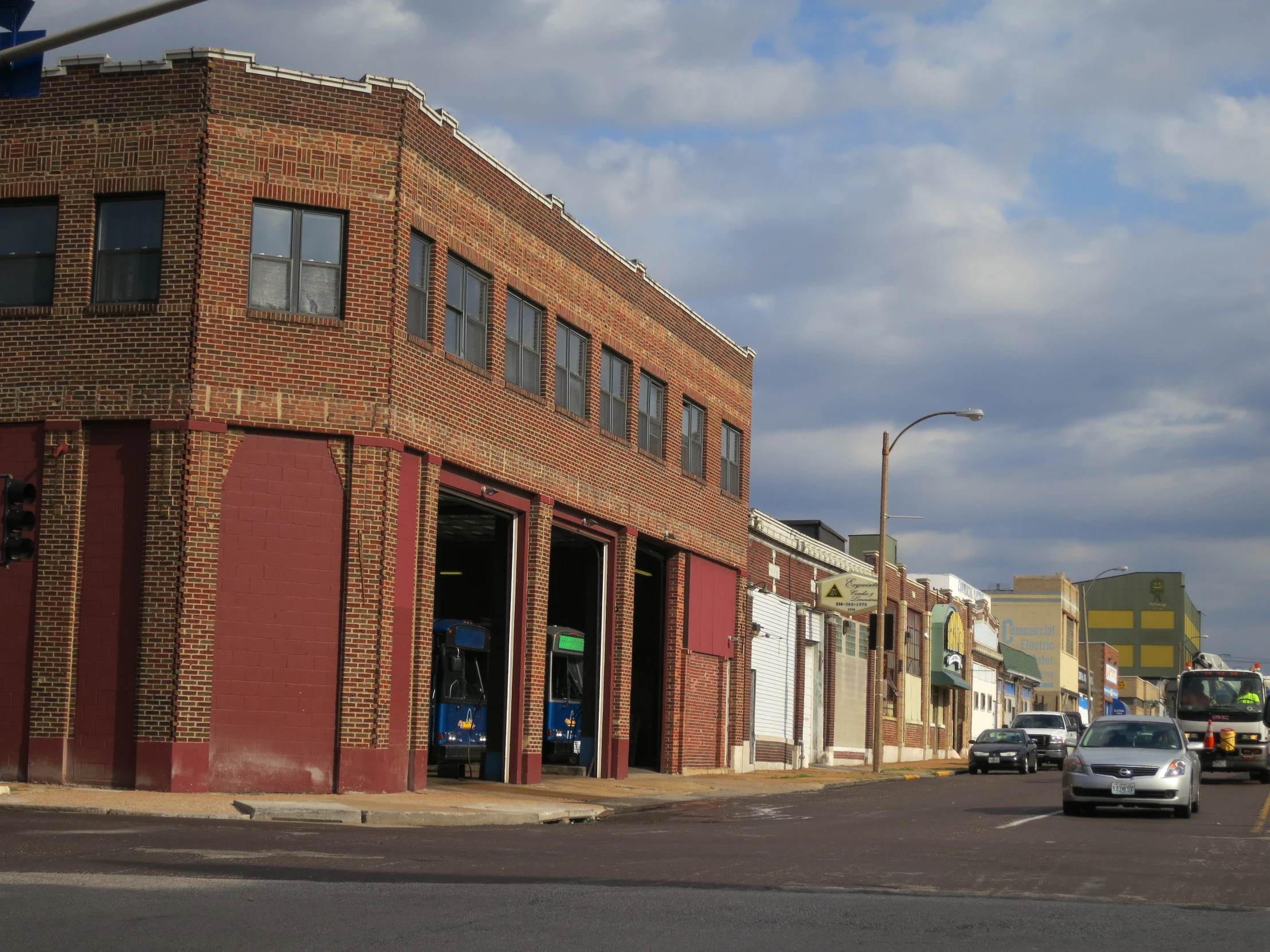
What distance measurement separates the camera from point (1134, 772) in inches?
910

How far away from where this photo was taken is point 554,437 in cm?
3045

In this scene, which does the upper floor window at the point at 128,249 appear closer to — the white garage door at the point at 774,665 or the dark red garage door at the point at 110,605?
the dark red garage door at the point at 110,605

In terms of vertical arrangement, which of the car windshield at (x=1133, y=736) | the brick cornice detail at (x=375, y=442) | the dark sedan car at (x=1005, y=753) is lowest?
the dark sedan car at (x=1005, y=753)

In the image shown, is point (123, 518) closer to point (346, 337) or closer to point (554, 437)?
point (346, 337)

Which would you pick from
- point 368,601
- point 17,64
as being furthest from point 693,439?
point 17,64

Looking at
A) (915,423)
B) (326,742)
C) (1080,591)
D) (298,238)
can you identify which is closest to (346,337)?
(298,238)

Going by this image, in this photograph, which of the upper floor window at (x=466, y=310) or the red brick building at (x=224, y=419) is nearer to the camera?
the red brick building at (x=224, y=419)

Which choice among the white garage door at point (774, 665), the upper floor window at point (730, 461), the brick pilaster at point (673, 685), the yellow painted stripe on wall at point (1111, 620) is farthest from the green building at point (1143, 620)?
the brick pilaster at point (673, 685)

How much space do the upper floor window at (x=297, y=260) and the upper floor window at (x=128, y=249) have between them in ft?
4.95

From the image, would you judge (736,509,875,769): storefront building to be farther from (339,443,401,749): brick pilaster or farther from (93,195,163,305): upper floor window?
(93,195,163,305): upper floor window

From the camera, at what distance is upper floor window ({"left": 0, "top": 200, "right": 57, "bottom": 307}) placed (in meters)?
24.3

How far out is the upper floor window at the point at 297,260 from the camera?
78.3 feet

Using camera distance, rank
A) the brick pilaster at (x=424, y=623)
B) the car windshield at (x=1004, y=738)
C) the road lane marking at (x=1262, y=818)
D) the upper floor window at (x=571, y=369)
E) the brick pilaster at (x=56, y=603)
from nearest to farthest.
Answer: the road lane marking at (x=1262, y=818)
the brick pilaster at (x=56, y=603)
the brick pilaster at (x=424, y=623)
the upper floor window at (x=571, y=369)
the car windshield at (x=1004, y=738)

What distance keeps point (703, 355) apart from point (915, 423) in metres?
6.87
